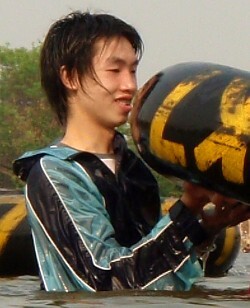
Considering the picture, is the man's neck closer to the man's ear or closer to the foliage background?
the man's ear

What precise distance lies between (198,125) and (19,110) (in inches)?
1994

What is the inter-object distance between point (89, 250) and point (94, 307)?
44 cm

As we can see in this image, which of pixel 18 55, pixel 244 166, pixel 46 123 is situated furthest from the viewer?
pixel 18 55

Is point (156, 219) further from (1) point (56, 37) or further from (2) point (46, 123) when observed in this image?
(2) point (46, 123)

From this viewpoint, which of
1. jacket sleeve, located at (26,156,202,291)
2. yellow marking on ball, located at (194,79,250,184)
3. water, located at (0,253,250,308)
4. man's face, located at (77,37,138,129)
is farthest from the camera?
man's face, located at (77,37,138,129)

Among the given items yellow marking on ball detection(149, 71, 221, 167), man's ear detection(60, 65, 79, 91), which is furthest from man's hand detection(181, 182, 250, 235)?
man's ear detection(60, 65, 79, 91)

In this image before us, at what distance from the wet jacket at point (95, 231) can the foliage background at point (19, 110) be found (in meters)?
42.5

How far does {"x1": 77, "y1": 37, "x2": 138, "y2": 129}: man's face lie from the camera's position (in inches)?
187

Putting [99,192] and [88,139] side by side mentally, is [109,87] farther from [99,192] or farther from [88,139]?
[99,192]

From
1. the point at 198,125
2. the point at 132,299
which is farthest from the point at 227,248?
the point at 132,299

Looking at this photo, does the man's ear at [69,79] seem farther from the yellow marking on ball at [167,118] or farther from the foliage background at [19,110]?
the foliage background at [19,110]

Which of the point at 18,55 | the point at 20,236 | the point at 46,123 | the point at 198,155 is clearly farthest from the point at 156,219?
the point at 18,55

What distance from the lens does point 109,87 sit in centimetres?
474

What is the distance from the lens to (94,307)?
4051mm
